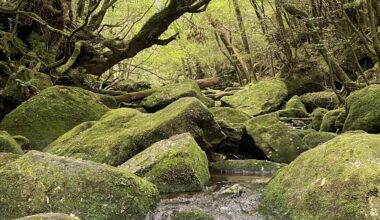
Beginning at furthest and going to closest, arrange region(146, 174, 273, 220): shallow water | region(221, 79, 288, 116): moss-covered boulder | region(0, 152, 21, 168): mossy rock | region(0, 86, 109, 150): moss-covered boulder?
region(221, 79, 288, 116): moss-covered boulder, region(0, 86, 109, 150): moss-covered boulder, region(0, 152, 21, 168): mossy rock, region(146, 174, 273, 220): shallow water

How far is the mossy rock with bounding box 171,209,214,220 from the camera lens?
4.68m

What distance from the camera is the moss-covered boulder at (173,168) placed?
19.1ft

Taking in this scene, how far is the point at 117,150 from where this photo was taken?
7.37m

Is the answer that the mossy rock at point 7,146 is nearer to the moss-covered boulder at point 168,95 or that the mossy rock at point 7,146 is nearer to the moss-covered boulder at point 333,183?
the moss-covered boulder at point 333,183

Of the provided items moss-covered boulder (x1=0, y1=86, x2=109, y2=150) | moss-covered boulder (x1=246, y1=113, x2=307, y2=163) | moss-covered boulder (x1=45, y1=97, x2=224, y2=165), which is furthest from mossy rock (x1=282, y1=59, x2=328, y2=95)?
moss-covered boulder (x1=45, y1=97, x2=224, y2=165)

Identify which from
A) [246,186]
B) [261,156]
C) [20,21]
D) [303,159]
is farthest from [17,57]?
[303,159]

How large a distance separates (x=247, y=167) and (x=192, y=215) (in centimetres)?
280

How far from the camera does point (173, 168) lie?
19.1ft

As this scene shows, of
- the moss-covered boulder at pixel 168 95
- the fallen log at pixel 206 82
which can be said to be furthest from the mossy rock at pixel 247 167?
the fallen log at pixel 206 82

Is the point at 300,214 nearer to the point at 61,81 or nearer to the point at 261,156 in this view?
→ the point at 261,156

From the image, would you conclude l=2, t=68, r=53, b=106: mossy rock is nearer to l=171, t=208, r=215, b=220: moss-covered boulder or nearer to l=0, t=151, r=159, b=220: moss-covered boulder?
l=0, t=151, r=159, b=220: moss-covered boulder

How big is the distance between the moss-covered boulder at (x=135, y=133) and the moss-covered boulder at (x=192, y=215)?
8.25ft

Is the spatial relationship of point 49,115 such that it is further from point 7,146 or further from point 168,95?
point 168,95

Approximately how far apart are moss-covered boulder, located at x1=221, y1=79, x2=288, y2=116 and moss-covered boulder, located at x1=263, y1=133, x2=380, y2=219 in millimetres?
8936
